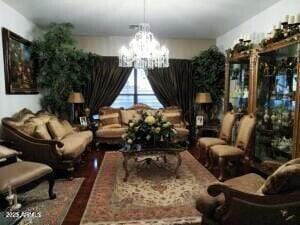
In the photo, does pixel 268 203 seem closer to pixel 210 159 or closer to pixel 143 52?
pixel 210 159

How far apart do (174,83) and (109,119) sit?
6.61 feet

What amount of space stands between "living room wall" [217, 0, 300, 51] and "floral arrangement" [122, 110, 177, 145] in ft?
→ 7.96

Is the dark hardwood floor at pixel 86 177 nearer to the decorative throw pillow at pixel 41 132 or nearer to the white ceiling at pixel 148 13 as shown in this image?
the decorative throw pillow at pixel 41 132

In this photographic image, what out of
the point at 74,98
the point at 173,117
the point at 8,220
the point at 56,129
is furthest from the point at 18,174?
the point at 173,117

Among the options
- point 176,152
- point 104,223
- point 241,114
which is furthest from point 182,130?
point 104,223

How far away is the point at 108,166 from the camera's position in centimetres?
459

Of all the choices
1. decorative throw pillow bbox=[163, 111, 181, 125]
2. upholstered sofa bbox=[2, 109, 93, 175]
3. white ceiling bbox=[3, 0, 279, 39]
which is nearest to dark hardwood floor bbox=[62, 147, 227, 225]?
upholstered sofa bbox=[2, 109, 93, 175]

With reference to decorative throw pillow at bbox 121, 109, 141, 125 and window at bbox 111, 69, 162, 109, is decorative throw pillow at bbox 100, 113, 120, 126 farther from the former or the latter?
window at bbox 111, 69, 162, 109

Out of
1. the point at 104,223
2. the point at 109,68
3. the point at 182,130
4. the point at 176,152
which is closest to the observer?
the point at 104,223

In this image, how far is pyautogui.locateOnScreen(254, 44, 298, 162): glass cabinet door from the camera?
11.5 feet

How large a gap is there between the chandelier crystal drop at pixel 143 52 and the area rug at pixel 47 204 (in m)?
2.15

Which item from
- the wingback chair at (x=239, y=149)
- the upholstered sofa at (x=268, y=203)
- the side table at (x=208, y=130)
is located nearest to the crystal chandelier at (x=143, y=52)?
the wingback chair at (x=239, y=149)

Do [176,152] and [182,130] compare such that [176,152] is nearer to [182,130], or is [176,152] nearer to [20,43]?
[182,130]

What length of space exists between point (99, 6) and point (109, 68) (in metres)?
2.36
